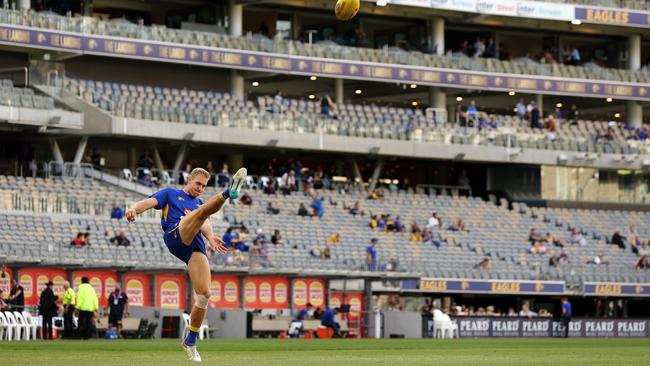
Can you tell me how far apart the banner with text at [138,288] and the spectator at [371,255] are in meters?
7.63

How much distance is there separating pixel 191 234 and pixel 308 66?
45.3 metres

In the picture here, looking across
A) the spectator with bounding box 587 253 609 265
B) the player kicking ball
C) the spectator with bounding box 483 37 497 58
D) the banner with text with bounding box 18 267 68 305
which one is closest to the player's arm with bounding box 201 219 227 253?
the player kicking ball

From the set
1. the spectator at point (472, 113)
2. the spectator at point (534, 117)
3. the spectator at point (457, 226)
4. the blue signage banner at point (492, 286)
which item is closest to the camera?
the blue signage banner at point (492, 286)

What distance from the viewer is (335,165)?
224ft

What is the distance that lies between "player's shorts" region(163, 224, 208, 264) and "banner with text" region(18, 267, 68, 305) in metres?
24.5

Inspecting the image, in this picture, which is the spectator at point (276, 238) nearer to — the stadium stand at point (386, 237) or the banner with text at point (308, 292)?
the stadium stand at point (386, 237)

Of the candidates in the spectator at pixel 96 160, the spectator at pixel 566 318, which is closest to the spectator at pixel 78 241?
the spectator at pixel 96 160

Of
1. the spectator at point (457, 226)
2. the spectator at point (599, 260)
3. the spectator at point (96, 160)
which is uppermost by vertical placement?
the spectator at point (96, 160)

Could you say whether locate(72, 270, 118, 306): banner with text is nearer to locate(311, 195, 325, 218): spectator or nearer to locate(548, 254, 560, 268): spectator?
locate(311, 195, 325, 218): spectator

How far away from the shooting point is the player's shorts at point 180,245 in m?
18.7

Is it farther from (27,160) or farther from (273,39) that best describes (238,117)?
(27,160)

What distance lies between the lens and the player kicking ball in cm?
1847

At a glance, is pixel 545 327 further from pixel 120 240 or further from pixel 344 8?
pixel 344 8

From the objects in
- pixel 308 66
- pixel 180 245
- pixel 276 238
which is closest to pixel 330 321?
pixel 276 238
